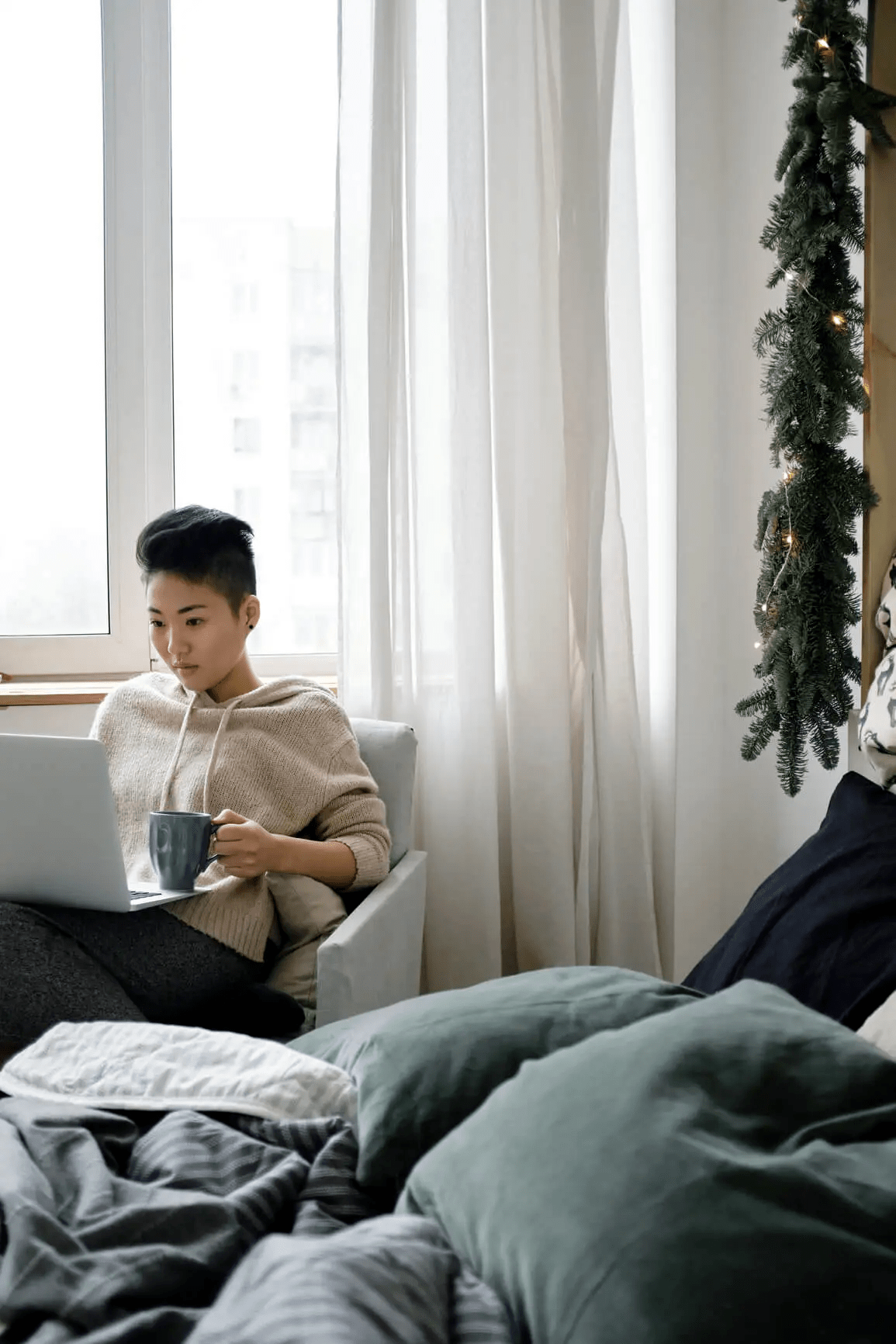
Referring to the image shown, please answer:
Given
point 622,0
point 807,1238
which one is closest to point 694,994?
point 807,1238

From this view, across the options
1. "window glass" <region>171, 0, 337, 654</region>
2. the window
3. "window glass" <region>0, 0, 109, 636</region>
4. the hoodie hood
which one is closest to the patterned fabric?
the hoodie hood

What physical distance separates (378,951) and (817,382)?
3.50 feet

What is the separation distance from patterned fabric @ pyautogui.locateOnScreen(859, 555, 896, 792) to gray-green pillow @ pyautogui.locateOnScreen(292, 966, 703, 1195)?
0.70 metres

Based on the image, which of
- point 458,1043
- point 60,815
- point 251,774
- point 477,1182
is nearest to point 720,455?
point 251,774

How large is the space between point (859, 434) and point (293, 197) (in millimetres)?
1370

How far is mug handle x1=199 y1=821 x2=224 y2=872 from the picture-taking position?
161 centimetres

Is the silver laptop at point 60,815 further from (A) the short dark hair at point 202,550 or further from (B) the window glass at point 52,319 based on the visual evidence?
(B) the window glass at point 52,319

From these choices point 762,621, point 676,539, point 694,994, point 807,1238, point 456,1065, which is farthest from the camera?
point 676,539

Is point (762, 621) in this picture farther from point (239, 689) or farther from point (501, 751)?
point (239, 689)

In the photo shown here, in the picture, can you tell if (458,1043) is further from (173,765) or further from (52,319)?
(52,319)

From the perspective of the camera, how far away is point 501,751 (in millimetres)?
2475

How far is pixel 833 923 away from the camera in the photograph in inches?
55.7

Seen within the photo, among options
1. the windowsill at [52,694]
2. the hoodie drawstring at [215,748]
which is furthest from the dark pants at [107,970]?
the windowsill at [52,694]

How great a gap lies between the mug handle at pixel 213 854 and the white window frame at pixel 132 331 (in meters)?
1.01
